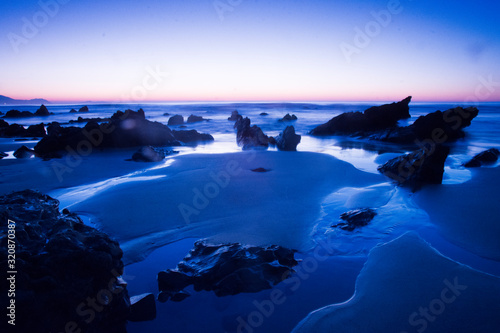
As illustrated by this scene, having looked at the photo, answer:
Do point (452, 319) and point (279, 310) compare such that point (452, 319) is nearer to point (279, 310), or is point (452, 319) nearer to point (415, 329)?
point (415, 329)

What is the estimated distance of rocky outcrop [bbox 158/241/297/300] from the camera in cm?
306

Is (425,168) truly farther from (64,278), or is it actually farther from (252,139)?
(252,139)

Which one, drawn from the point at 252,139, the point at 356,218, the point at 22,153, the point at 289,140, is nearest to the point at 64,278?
the point at 356,218

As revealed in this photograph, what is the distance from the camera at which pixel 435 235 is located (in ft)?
14.0

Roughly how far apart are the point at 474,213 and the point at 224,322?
5048mm

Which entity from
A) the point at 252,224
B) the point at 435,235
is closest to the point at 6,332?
the point at 252,224

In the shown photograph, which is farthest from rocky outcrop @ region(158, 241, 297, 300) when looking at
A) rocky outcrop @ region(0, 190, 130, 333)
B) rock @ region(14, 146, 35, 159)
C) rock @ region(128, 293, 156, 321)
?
rock @ region(14, 146, 35, 159)

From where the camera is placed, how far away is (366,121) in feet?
66.8

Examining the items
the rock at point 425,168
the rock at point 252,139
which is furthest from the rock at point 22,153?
the rock at point 425,168

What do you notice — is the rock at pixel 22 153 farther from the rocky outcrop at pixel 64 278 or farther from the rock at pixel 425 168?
the rock at pixel 425 168

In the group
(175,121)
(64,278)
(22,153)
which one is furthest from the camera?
(175,121)

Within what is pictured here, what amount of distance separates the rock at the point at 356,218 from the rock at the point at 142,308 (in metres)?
3.22

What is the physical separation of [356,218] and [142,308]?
147 inches

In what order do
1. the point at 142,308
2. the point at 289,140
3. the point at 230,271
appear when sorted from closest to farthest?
the point at 142,308 → the point at 230,271 → the point at 289,140
